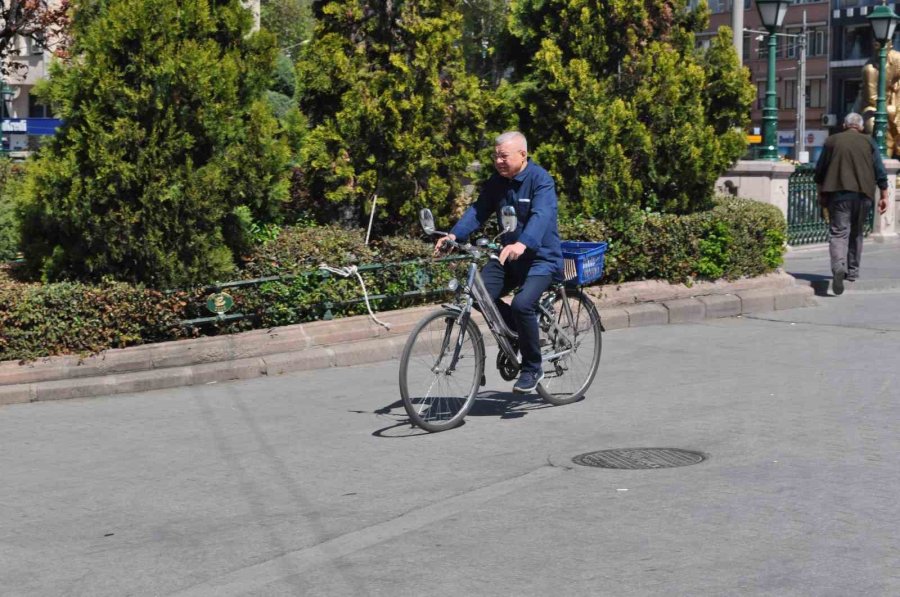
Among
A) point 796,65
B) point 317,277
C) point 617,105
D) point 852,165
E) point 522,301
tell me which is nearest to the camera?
point 522,301

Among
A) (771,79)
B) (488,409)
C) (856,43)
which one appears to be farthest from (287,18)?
(856,43)

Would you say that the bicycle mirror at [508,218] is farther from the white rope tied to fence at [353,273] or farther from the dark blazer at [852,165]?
the dark blazer at [852,165]

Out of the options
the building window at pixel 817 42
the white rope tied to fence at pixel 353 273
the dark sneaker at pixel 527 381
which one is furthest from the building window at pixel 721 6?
the dark sneaker at pixel 527 381

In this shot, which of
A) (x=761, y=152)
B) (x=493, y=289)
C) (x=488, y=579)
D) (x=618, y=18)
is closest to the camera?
(x=488, y=579)

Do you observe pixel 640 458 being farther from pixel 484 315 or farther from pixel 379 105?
pixel 379 105

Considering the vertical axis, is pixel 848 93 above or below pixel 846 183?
above

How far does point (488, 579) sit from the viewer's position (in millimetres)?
5230

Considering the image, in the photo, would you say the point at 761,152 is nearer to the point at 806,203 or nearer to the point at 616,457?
the point at 806,203

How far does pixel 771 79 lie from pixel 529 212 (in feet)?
46.7

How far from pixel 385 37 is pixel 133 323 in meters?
4.04

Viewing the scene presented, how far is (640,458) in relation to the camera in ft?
24.1

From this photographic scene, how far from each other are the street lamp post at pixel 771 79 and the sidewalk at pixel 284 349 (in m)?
6.41

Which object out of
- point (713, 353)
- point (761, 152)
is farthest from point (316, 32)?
point (761, 152)

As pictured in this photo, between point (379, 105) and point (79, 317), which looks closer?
point (79, 317)
